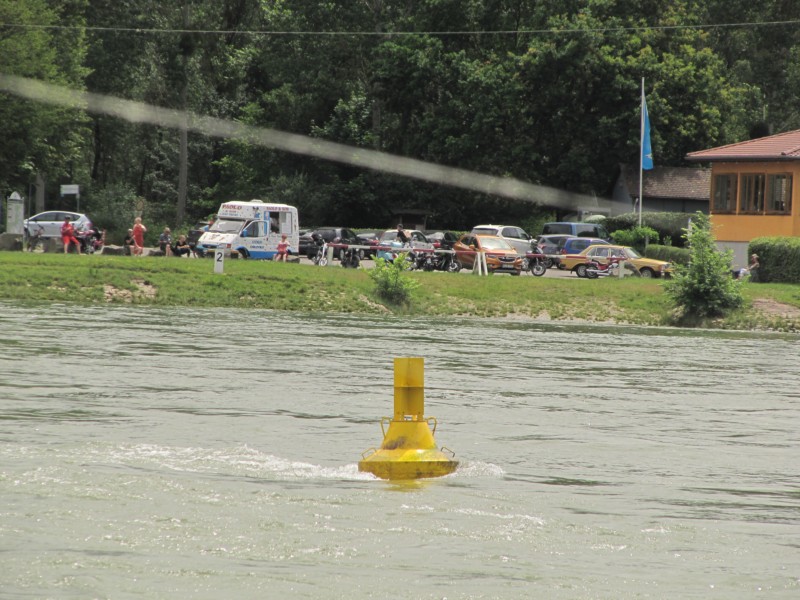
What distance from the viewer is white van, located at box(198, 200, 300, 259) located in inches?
2249

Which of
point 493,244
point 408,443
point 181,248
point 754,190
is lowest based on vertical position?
point 408,443

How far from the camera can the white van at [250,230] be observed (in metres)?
57.1

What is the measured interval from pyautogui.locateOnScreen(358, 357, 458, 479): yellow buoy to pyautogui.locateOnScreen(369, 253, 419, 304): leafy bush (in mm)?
29876

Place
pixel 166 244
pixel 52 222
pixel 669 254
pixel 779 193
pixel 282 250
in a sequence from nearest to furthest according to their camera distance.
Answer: pixel 282 250, pixel 669 254, pixel 166 244, pixel 779 193, pixel 52 222

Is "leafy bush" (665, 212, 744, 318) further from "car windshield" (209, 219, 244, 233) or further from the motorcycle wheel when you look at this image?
"car windshield" (209, 219, 244, 233)

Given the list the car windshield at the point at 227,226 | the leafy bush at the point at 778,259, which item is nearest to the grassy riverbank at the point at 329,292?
the leafy bush at the point at 778,259

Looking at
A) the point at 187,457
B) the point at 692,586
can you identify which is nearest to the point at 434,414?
the point at 187,457

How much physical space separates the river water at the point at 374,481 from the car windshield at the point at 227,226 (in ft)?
98.3

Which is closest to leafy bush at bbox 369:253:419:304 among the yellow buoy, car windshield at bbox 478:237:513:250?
car windshield at bbox 478:237:513:250

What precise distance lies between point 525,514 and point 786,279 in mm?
38758

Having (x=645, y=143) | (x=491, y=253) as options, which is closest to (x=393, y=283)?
(x=491, y=253)

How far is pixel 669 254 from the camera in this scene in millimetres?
57594

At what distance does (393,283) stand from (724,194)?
78.1 feet

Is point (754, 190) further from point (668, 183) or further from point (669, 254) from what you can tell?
point (668, 183)
